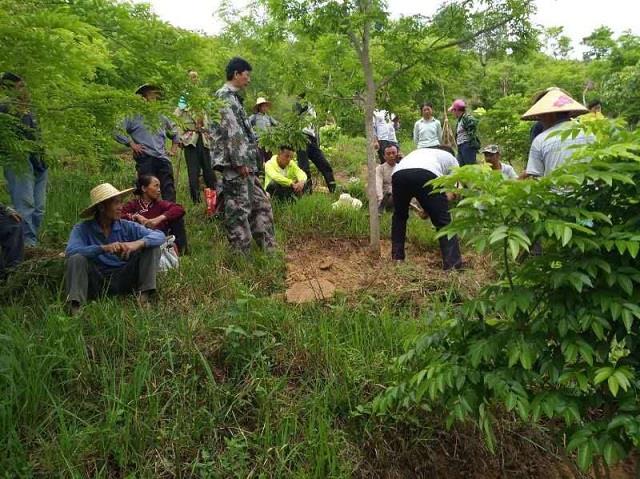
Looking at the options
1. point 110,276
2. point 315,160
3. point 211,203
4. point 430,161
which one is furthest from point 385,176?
point 110,276

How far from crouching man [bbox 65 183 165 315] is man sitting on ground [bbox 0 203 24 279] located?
2.43ft

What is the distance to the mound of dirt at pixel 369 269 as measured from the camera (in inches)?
170

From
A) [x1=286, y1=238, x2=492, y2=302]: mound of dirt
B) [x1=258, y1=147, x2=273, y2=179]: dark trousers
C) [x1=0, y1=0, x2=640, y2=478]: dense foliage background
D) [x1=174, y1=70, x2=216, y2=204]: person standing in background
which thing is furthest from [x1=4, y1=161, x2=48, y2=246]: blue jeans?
[x1=286, y1=238, x2=492, y2=302]: mound of dirt

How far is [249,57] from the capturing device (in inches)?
464

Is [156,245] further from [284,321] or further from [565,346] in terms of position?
[565,346]

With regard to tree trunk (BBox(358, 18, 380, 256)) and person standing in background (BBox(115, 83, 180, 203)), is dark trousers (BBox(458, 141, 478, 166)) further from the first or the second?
person standing in background (BBox(115, 83, 180, 203))

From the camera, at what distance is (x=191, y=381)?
309cm

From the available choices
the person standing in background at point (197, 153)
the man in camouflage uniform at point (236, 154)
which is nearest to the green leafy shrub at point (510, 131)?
the person standing in background at point (197, 153)

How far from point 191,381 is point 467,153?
6.36 meters

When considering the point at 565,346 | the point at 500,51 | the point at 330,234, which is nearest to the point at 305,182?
the point at 330,234

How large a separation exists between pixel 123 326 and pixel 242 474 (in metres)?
1.36

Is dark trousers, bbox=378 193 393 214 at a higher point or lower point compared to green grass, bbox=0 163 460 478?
higher

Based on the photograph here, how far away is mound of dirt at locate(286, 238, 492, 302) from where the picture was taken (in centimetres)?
431

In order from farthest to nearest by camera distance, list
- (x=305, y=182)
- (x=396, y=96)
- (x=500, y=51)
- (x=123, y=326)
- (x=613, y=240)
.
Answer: (x=305, y=182) < (x=396, y=96) < (x=500, y=51) < (x=123, y=326) < (x=613, y=240)
